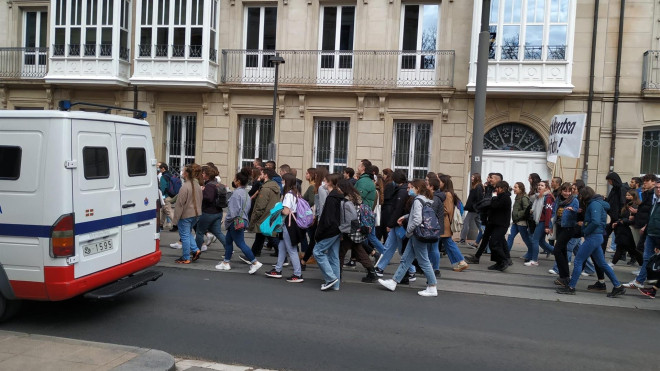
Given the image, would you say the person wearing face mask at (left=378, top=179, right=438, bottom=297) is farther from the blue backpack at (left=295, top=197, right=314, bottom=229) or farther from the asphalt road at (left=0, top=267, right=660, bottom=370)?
the blue backpack at (left=295, top=197, right=314, bottom=229)

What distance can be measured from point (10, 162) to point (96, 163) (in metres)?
0.79

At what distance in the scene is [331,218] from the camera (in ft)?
25.0

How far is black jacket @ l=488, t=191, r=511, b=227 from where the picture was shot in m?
9.27

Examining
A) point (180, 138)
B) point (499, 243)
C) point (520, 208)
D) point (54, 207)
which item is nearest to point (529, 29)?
point (520, 208)

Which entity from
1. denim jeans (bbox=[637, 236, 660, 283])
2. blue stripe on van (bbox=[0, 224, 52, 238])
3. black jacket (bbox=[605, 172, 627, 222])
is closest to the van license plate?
blue stripe on van (bbox=[0, 224, 52, 238])

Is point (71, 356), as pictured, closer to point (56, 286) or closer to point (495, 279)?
point (56, 286)

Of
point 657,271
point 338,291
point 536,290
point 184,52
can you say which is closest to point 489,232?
point 536,290

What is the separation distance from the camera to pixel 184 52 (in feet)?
56.1

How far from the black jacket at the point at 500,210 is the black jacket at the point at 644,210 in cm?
209

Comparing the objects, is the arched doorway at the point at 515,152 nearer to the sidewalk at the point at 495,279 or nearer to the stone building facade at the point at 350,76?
the stone building facade at the point at 350,76

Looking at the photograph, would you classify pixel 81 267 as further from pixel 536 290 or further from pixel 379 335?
pixel 536 290

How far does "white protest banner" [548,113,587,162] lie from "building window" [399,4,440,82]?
503 centimetres

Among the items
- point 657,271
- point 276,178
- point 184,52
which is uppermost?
point 184,52

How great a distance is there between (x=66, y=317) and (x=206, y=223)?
3404mm
